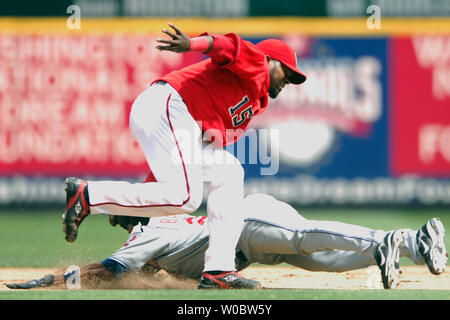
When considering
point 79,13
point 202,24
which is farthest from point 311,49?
point 79,13

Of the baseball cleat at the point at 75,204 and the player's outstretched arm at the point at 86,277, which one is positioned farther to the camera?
the player's outstretched arm at the point at 86,277

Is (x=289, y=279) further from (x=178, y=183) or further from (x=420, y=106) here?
(x=420, y=106)

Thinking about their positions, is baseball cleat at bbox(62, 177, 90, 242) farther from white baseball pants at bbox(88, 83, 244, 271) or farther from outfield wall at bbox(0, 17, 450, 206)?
outfield wall at bbox(0, 17, 450, 206)

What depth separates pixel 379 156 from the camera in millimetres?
8297

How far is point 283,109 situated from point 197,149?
4618 millimetres

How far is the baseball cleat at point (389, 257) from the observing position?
12.4 ft

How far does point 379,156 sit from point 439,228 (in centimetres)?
449

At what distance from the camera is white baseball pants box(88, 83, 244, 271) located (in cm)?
379

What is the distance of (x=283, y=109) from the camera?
844cm

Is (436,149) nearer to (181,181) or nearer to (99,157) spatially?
(99,157)

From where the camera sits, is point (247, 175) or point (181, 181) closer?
point (181, 181)

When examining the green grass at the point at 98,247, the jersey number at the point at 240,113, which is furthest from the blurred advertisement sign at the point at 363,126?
the jersey number at the point at 240,113

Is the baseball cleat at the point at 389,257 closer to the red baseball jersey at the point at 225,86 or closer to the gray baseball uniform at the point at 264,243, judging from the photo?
the gray baseball uniform at the point at 264,243

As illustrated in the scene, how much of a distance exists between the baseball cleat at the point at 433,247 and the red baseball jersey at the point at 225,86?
1.04 meters
